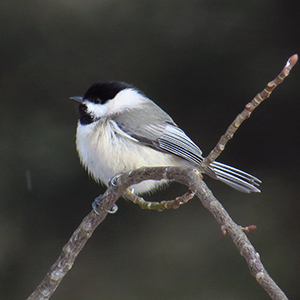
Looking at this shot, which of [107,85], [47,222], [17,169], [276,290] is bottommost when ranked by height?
[47,222]

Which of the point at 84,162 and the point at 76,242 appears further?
the point at 84,162

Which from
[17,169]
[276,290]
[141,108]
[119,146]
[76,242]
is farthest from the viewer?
[17,169]

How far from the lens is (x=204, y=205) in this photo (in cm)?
90

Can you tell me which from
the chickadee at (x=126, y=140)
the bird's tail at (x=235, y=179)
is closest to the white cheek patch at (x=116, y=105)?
the chickadee at (x=126, y=140)

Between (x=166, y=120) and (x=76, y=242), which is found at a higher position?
(x=166, y=120)

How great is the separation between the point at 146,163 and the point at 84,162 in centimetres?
21

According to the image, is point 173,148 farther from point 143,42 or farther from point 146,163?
point 143,42

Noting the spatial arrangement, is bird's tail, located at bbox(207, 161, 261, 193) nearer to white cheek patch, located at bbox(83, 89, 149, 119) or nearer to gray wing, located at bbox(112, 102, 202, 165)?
gray wing, located at bbox(112, 102, 202, 165)

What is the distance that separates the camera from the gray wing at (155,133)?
173cm

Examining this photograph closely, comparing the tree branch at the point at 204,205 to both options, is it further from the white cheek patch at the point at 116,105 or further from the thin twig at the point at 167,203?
the white cheek patch at the point at 116,105

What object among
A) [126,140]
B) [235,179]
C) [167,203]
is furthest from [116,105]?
[167,203]

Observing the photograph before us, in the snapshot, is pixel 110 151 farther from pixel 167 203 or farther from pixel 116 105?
pixel 167 203

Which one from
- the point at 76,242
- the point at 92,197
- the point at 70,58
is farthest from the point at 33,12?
the point at 76,242

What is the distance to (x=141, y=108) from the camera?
1.86 meters
